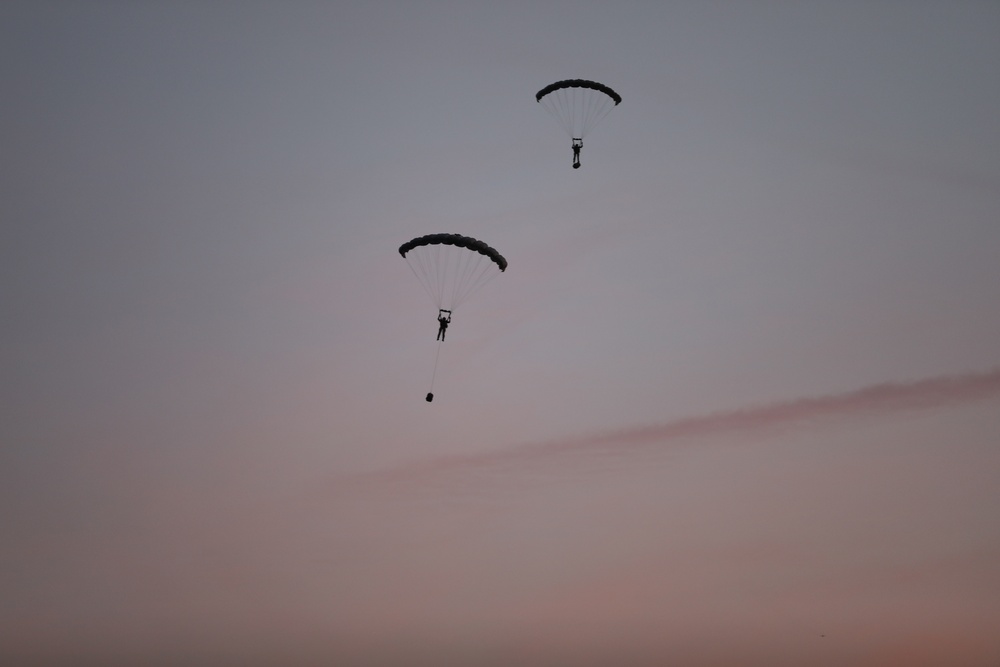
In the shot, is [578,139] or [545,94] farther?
[578,139]

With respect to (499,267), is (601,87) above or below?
above

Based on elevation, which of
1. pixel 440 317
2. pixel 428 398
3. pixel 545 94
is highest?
pixel 545 94

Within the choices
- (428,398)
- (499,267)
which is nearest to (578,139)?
(499,267)

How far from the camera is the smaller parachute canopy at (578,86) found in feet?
208

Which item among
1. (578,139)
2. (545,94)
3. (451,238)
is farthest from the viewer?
(578,139)

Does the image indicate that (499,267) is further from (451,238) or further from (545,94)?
(545,94)

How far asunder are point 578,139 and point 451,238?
56.1 ft

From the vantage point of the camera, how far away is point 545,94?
63.2 metres

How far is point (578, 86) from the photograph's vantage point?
63312 mm

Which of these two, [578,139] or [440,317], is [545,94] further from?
[440,317]

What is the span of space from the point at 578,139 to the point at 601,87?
5167 millimetres

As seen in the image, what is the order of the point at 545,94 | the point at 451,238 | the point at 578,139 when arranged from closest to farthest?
the point at 451,238 → the point at 545,94 → the point at 578,139

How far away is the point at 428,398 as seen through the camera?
56312mm

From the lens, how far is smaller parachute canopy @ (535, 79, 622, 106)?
63.3 meters
